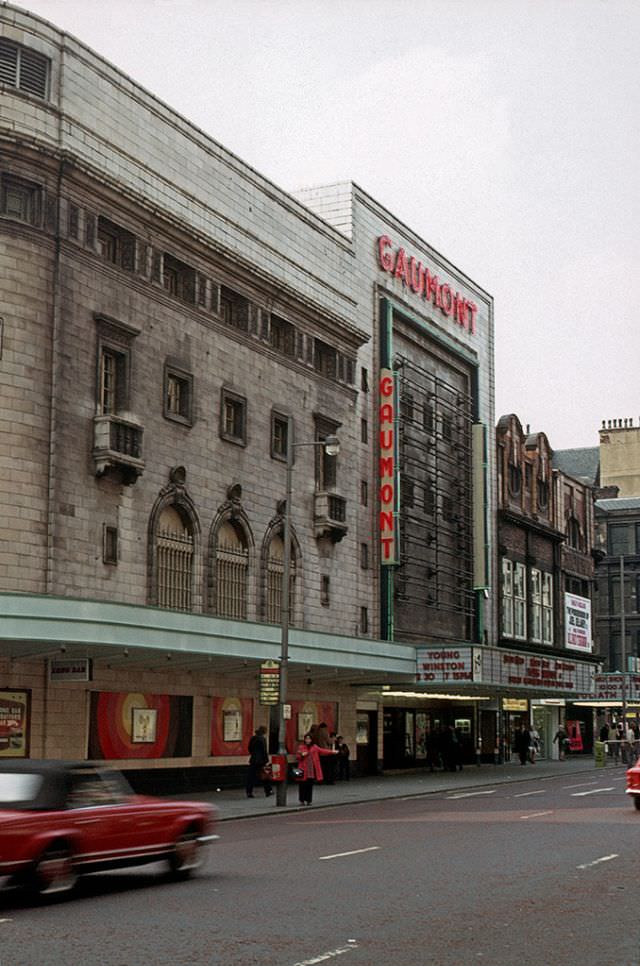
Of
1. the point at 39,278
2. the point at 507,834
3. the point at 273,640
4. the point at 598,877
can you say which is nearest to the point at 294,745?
the point at 273,640

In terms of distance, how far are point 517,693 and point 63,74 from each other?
33385 mm

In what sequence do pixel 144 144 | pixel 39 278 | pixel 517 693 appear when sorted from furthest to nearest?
pixel 517 693 → pixel 144 144 → pixel 39 278

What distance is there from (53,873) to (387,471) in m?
37.7

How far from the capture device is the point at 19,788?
14.6 metres

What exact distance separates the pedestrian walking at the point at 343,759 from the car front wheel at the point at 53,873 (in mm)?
29771

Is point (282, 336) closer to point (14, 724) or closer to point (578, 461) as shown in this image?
point (14, 724)

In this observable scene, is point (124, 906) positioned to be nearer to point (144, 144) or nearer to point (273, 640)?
point (273, 640)

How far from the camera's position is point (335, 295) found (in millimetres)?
48844

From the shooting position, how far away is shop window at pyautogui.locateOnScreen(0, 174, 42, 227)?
3319cm

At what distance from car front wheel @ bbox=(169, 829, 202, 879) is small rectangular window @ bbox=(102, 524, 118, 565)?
18.3m

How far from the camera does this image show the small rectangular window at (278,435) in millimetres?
43406

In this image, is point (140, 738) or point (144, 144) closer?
point (140, 738)

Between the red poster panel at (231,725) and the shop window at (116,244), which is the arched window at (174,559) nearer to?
the red poster panel at (231,725)

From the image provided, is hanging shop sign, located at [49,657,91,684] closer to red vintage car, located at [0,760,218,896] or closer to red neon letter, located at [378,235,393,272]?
red vintage car, located at [0,760,218,896]
